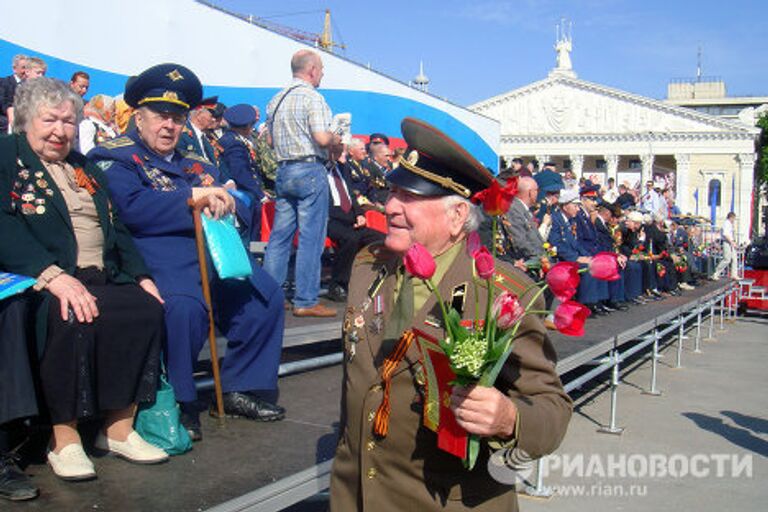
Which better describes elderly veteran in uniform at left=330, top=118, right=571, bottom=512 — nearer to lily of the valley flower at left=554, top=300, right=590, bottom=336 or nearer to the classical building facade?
lily of the valley flower at left=554, top=300, right=590, bottom=336

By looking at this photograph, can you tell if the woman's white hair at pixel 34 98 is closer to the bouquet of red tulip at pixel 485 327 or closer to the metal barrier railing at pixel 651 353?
the bouquet of red tulip at pixel 485 327

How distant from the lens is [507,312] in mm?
1775

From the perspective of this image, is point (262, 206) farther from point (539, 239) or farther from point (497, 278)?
point (497, 278)

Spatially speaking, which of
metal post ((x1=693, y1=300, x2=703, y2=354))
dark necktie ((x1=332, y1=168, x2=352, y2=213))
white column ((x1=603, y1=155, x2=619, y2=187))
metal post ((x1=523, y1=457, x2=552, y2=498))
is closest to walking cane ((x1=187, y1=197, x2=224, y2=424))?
metal post ((x1=523, y1=457, x2=552, y2=498))

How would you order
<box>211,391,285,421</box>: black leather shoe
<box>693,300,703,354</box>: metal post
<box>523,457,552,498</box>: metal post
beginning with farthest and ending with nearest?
<box>693,300,703,354</box>: metal post → <box>523,457,552,498</box>: metal post → <box>211,391,285,421</box>: black leather shoe

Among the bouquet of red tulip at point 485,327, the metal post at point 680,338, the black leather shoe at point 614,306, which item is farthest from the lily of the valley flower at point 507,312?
the black leather shoe at point 614,306

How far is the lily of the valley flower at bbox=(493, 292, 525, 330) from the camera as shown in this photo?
177 cm

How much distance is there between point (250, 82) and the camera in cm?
938

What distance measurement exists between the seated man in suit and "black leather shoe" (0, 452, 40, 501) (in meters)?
4.46

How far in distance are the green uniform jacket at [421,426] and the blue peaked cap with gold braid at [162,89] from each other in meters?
2.06

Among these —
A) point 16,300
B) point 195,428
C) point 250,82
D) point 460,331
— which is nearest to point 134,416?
point 195,428

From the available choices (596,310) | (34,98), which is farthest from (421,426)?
(596,310)

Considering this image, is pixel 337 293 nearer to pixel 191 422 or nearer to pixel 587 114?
pixel 191 422

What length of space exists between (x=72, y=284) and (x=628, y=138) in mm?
74079
